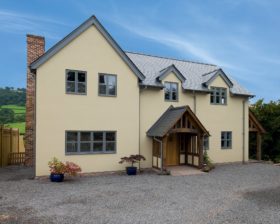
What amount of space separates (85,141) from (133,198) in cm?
664

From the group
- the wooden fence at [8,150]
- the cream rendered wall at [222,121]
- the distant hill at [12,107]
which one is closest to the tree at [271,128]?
the cream rendered wall at [222,121]

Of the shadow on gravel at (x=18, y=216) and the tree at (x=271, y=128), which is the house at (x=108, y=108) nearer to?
the shadow on gravel at (x=18, y=216)

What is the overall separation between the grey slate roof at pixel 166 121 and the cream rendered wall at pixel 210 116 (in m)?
0.38

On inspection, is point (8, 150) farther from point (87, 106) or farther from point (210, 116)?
point (210, 116)

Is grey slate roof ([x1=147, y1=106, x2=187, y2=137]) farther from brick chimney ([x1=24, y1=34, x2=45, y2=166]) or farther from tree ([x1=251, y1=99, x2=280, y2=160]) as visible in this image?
tree ([x1=251, y1=99, x2=280, y2=160])

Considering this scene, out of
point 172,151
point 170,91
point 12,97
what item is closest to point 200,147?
point 172,151

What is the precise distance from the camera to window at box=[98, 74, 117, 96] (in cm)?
1758

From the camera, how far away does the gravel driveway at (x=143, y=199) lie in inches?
348

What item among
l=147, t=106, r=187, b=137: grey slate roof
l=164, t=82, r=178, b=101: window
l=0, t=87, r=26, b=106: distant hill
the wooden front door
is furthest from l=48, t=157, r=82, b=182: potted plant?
l=0, t=87, r=26, b=106: distant hill

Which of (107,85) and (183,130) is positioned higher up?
(107,85)

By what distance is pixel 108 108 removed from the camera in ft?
58.0

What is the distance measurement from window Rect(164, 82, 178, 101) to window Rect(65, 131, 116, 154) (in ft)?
17.2

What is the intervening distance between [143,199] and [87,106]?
7.86 m

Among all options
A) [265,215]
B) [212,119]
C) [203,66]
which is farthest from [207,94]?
[265,215]
